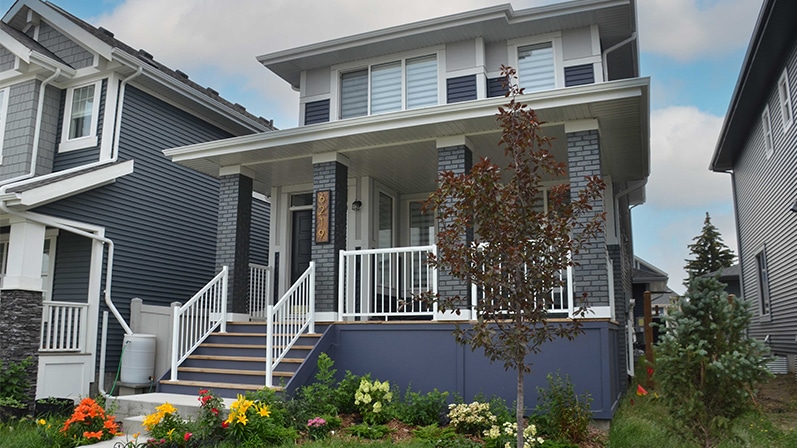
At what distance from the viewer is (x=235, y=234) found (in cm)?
1005

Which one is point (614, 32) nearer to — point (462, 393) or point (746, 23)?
point (746, 23)

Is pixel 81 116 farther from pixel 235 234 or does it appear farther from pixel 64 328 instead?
pixel 235 234

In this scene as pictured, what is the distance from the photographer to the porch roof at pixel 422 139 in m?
7.70

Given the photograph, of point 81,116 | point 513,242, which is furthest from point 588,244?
point 81,116

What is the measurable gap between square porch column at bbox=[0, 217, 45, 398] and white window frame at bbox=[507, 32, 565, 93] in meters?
8.23

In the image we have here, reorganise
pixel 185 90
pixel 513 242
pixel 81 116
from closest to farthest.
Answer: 1. pixel 513 242
2. pixel 81 116
3. pixel 185 90

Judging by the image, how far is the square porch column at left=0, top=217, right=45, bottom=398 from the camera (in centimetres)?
883

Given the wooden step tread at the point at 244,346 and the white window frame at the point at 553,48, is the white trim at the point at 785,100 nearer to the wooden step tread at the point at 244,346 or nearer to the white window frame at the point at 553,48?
the white window frame at the point at 553,48

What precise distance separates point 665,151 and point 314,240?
37.6 ft

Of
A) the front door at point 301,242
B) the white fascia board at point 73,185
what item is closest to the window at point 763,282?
the front door at point 301,242

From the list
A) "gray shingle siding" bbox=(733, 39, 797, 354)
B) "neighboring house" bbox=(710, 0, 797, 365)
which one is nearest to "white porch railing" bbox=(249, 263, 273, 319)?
"neighboring house" bbox=(710, 0, 797, 365)

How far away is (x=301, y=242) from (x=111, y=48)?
4936 mm

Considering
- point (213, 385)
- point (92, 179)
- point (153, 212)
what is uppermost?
point (92, 179)

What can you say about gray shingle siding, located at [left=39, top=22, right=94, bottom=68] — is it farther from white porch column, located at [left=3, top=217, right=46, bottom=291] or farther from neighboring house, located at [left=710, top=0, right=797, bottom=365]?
neighboring house, located at [left=710, top=0, right=797, bottom=365]
